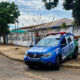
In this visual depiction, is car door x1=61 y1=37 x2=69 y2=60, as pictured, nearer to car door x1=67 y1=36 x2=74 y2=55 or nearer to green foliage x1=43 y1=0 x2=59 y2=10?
car door x1=67 y1=36 x2=74 y2=55

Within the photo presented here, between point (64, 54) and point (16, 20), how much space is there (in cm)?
2788

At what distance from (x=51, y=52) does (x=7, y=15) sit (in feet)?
85.8

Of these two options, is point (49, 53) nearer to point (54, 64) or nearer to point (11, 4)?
point (54, 64)

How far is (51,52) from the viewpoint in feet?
31.2

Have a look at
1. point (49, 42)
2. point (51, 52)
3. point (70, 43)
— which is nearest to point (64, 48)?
point (49, 42)

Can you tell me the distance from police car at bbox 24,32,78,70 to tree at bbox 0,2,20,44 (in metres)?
23.8

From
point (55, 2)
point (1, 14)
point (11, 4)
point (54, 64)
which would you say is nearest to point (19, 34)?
point (1, 14)

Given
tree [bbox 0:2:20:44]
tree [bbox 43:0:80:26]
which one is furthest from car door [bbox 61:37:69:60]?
tree [bbox 0:2:20:44]

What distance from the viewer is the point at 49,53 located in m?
9.47

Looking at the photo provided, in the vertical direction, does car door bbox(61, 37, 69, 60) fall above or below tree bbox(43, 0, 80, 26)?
below

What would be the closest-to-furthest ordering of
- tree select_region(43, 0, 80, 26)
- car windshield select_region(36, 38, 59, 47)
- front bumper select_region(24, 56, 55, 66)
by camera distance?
1. front bumper select_region(24, 56, 55, 66)
2. car windshield select_region(36, 38, 59, 47)
3. tree select_region(43, 0, 80, 26)

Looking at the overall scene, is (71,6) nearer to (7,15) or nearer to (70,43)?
(70,43)

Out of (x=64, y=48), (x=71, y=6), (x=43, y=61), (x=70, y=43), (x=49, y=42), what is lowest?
(x=43, y=61)

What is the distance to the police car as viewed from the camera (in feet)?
30.9
